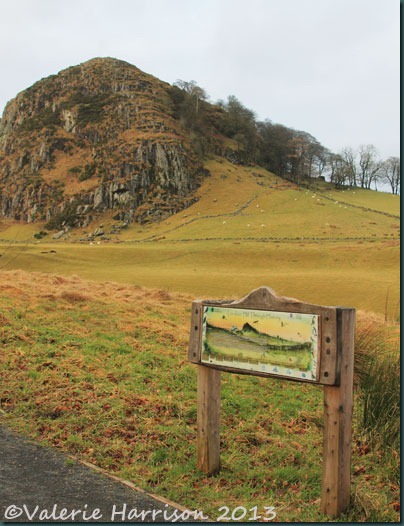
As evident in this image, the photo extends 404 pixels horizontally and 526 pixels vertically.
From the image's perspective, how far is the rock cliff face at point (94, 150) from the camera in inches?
3639

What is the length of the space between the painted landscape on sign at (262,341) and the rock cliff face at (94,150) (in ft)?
267

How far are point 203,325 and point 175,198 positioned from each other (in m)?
89.0

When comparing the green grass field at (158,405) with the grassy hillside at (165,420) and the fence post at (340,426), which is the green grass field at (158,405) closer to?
the grassy hillside at (165,420)

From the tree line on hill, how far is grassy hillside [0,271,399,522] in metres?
105

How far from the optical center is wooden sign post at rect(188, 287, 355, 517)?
538 cm

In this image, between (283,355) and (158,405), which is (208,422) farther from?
(158,405)

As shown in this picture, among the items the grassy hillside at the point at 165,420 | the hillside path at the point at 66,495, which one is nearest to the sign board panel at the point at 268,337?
the grassy hillside at the point at 165,420

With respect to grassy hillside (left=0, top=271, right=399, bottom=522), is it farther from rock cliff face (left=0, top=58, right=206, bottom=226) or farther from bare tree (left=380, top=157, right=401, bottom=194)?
bare tree (left=380, top=157, right=401, bottom=194)

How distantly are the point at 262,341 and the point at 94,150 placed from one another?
4128 inches

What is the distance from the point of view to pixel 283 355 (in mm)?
5707

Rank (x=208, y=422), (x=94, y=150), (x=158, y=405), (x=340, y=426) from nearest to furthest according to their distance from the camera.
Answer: (x=340, y=426) → (x=208, y=422) → (x=158, y=405) → (x=94, y=150)

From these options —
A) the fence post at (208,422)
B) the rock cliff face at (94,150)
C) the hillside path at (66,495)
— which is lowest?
the hillside path at (66,495)

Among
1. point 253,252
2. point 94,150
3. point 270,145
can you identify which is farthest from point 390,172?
point 253,252

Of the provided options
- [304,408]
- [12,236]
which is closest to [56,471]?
[304,408]
